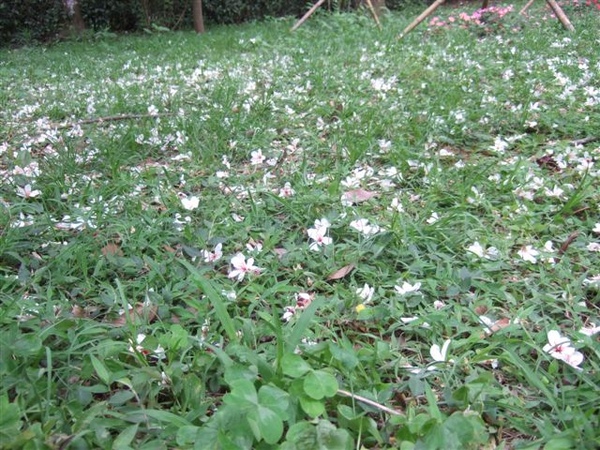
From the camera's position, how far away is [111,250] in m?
1.92

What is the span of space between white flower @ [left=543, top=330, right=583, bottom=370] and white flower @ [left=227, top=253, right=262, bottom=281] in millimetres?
923

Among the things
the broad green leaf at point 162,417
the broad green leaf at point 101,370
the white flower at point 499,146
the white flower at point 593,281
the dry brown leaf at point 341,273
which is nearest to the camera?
the broad green leaf at point 162,417

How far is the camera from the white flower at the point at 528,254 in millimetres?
1753

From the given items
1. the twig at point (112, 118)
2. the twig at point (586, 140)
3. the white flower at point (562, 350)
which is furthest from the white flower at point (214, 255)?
the twig at point (586, 140)

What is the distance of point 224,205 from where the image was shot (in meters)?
2.27

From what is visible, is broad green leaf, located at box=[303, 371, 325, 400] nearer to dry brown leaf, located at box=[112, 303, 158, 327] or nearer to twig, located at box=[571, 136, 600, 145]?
dry brown leaf, located at box=[112, 303, 158, 327]

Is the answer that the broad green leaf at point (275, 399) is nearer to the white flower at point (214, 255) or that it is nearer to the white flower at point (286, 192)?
the white flower at point (214, 255)

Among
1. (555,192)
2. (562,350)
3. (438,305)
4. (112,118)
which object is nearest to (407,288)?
(438,305)

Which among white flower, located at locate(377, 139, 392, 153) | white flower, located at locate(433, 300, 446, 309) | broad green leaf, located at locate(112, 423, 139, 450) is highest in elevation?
white flower, located at locate(377, 139, 392, 153)

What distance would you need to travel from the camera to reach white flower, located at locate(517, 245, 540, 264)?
5.75 feet

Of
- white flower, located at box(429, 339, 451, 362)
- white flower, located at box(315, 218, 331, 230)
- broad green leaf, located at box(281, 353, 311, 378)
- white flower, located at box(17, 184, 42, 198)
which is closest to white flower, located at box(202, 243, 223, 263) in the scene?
white flower, located at box(315, 218, 331, 230)

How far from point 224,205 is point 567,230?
1.44 metres

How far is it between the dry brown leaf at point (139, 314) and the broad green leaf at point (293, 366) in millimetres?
564

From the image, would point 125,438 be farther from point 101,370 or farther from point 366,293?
point 366,293
